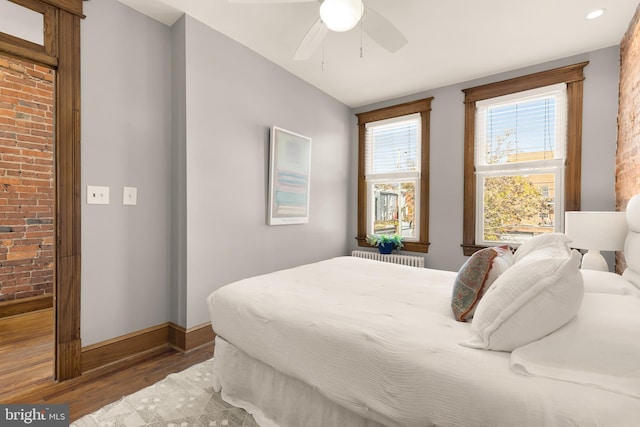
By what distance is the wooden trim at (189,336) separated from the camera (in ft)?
7.77

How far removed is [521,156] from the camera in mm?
3232

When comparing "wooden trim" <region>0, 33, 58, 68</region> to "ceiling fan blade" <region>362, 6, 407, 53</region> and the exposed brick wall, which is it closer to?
the exposed brick wall

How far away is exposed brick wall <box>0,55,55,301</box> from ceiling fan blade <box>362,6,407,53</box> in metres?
3.26

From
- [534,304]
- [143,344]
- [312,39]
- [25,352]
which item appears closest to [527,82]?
[312,39]

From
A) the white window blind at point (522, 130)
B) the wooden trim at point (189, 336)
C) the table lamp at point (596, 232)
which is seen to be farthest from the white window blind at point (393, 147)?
the wooden trim at point (189, 336)

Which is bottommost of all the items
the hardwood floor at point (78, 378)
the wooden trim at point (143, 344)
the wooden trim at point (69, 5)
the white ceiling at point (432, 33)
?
the hardwood floor at point (78, 378)

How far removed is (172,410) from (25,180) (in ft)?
10.2

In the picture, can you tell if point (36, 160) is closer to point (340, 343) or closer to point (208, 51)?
point (208, 51)

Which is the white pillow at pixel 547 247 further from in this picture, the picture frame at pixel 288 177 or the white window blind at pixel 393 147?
the white window blind at pixel 393 147

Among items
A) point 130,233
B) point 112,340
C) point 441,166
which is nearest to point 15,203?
point 130,233

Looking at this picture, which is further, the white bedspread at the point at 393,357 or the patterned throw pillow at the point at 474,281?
the patterned throw pillow at the point at 474,281

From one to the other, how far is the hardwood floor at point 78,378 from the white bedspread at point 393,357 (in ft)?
2.56

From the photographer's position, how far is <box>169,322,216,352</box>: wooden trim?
→ 2367mm

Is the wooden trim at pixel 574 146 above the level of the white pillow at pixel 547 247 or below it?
above
